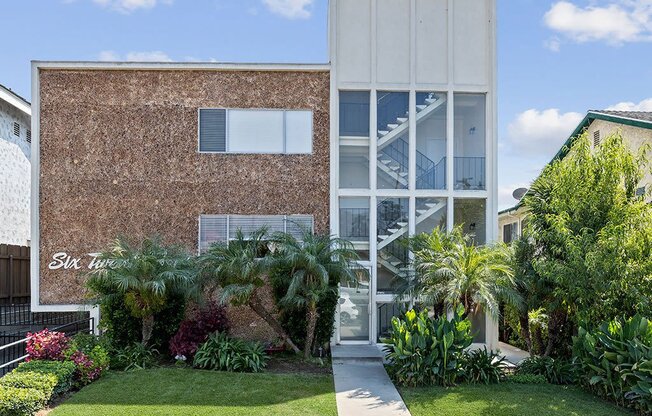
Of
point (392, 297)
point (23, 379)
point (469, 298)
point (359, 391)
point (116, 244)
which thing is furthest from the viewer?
point (392, 297)

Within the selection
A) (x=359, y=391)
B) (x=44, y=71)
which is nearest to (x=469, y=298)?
(x=359, y=391)

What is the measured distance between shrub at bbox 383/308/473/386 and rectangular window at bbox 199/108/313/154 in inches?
230

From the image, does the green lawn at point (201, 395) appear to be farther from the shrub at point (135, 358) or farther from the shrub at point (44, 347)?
the shrub at point (44, 347)

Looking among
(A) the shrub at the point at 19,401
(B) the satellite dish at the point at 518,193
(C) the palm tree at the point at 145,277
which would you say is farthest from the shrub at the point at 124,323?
(B) the satellite dish at the point at 518,193

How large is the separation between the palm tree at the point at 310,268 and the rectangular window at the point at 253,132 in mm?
2768

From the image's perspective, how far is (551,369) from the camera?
10586mm

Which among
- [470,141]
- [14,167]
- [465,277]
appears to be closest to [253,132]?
[470,141]

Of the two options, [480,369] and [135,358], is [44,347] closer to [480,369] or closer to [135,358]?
[135,358]

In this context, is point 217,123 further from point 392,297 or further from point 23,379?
point 23,379

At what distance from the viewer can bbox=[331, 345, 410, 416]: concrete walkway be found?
870 cm

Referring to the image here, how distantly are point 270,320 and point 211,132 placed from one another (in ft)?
16.7

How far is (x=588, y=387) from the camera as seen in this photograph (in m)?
9.76

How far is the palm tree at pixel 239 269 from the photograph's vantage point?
37.1ft

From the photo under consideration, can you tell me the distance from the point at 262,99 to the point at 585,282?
8.64m
